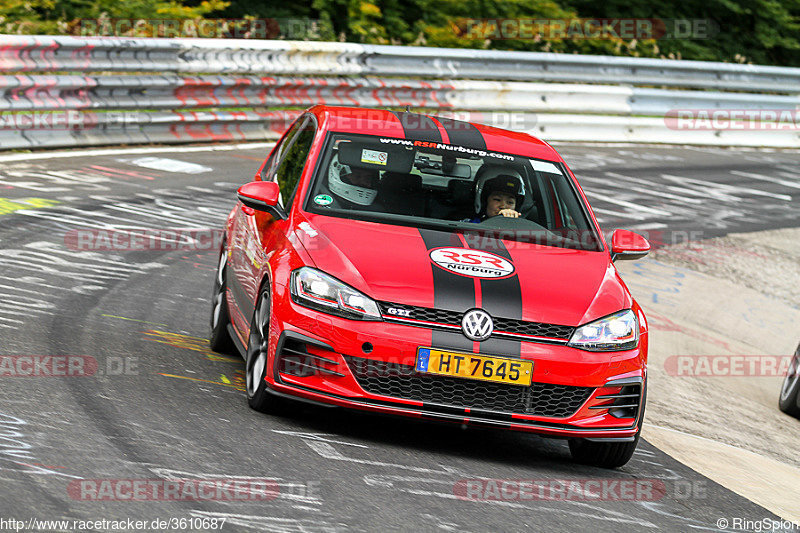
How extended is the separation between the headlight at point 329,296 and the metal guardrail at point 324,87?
8.56 m

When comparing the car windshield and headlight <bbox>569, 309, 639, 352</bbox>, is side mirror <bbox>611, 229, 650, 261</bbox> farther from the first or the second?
headlight <bbox>569, 309, 639, 352</bbox>

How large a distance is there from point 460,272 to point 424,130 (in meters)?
1.58

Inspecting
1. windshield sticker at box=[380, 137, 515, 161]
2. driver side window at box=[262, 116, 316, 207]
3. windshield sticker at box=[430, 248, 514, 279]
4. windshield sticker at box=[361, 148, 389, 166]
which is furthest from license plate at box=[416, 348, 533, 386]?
windshield sticker at box=[380, 137, 515, 161]

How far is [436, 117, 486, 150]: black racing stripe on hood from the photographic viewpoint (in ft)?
23.6

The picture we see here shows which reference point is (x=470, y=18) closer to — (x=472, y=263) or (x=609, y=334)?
(x=472, y=263)

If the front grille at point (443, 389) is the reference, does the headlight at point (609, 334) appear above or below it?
above

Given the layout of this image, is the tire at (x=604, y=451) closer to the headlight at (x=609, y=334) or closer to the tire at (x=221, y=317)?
the headlight at (x=609, y=334)

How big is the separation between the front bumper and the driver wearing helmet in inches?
55.4

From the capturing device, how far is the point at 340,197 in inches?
261

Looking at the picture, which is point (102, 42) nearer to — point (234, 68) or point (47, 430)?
point (234, 68)

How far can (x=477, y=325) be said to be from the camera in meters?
5.63

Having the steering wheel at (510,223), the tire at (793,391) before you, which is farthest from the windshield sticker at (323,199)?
the tire at (793,391)

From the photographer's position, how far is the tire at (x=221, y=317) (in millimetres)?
7320

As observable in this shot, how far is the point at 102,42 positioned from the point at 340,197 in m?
8.72
